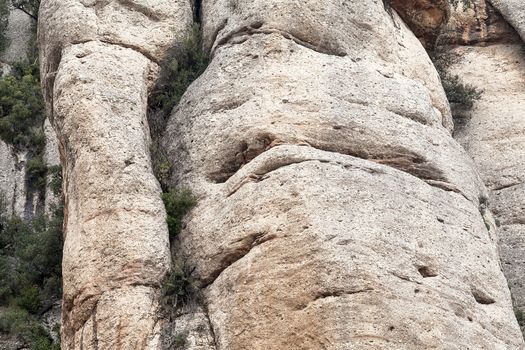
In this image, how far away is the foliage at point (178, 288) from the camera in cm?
1223

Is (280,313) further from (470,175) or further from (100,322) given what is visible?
(470,175)

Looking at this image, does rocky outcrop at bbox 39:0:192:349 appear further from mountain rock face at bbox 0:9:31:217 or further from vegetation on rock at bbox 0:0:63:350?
mountain rock face at bbox 0:9:31:217

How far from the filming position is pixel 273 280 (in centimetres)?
1163

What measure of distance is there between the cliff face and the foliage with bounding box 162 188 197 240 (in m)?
0.14

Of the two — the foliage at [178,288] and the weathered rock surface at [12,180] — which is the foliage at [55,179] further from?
the foliage at [178,288]

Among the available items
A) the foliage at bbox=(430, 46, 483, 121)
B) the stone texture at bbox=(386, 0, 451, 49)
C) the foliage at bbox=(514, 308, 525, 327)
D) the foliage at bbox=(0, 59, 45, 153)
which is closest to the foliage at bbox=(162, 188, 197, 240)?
the foliage at bbox=(514, 308, 525, 327)

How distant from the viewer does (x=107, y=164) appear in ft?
43.0

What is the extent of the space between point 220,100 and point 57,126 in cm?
241

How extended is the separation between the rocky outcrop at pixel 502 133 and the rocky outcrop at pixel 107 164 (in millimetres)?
5923

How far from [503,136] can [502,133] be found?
0.09 m

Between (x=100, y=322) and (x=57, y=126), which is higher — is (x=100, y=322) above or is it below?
below

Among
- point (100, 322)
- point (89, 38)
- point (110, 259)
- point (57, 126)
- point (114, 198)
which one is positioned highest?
point (89, 38)

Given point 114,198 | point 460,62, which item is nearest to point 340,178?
point 114,198

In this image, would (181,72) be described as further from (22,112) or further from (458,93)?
(22,112)
